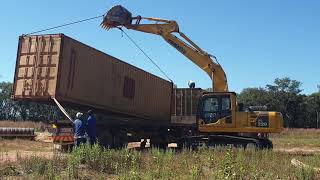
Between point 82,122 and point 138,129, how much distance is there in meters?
6.01

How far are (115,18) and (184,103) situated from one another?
663cm

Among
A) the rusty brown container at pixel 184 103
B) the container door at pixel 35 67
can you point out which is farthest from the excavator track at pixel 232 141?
the container door at pixel 35 67

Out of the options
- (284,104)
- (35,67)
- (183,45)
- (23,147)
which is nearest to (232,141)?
(183,45)

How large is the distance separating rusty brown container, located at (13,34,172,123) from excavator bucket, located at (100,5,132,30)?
1.37 m

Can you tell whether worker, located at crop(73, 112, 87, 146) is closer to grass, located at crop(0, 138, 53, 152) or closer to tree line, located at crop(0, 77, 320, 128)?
grass, located at crop(0, 138, 53, 152)

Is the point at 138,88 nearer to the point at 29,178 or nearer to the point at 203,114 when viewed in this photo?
the point at 203,114

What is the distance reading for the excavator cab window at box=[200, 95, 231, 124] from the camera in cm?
1903

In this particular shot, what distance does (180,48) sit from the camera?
22047mm

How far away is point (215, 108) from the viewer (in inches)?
757

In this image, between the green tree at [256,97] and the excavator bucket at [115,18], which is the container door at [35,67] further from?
the green tree at [256,97]

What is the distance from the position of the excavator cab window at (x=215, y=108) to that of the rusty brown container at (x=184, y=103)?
3.08 m

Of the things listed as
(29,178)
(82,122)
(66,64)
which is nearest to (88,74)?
(66,64)

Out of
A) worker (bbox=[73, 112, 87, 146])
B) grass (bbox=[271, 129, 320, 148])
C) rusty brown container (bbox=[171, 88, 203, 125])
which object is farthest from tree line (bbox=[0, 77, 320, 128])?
worker (bbox=[73, 112, 87, 146])

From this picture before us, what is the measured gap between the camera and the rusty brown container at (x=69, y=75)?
58.4ft
